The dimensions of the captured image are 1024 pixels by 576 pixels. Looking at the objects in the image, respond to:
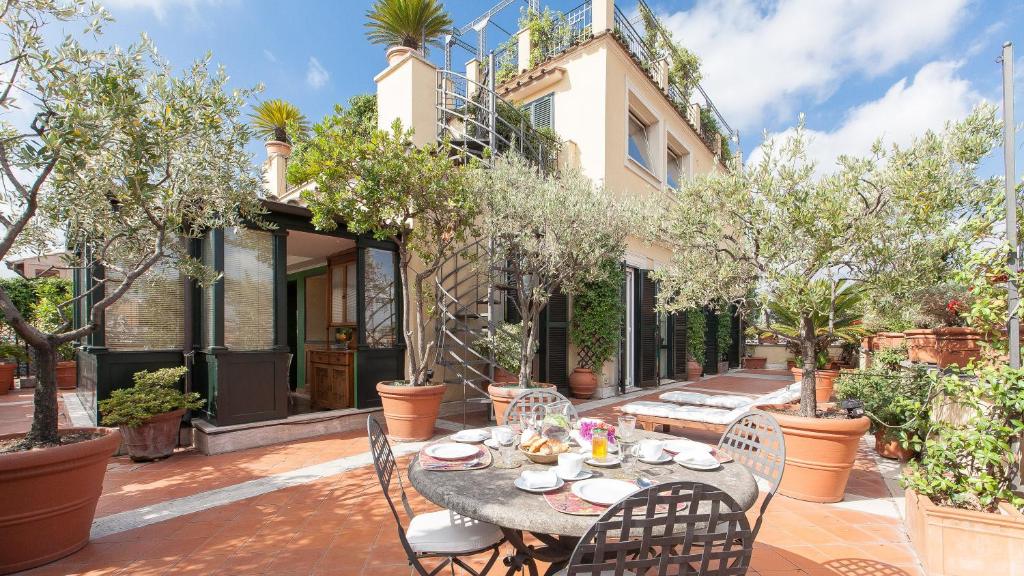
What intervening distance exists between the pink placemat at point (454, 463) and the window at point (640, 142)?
→ 28.0 ft

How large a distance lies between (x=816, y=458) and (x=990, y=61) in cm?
268

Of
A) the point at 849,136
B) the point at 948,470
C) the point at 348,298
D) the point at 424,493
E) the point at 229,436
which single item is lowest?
the point at 229,436

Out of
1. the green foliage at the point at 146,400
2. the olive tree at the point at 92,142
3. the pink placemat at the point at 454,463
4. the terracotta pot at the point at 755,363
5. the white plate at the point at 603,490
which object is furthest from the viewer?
the terracotta pot at the point at 755,363

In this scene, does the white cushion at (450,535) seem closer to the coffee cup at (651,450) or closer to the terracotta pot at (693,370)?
the coffee cup at (651,450)

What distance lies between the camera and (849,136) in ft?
11.7

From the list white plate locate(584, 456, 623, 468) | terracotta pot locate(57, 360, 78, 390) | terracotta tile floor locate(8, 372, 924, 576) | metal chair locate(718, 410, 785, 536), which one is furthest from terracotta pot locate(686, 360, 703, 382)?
terracotta pot locate(57, 360, 78, 390)

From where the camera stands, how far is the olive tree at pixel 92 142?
228 centimetres

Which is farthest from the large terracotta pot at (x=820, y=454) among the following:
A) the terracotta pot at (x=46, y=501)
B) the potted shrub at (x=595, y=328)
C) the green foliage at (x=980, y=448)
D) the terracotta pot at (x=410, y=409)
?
the terracotta pot at (x=46, y=501)

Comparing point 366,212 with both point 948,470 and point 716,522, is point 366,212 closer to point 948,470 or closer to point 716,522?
point 716,522

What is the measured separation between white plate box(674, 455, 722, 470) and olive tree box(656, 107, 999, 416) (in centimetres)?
193

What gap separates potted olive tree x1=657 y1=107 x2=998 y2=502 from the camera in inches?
125

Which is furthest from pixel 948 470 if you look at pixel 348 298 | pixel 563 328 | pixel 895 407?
pixel 348 298

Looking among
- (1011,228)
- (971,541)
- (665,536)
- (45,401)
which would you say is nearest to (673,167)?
(1011,228)

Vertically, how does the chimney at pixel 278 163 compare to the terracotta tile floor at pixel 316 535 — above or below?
above
